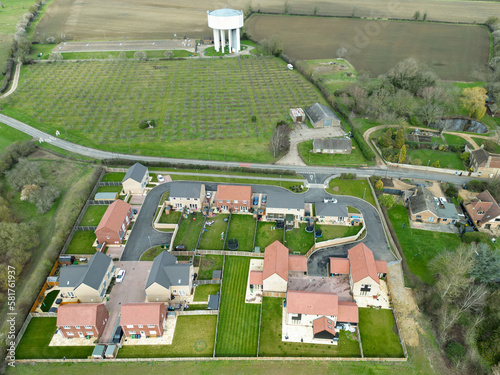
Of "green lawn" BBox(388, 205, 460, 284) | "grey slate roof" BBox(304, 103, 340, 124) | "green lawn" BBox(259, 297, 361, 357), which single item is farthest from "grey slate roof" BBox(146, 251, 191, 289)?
"grey slate roof" BBox(304, 103, 340, 124)

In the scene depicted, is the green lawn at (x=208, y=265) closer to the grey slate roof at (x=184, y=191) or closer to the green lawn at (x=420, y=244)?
the grey slate roof at (x=184, y=191)

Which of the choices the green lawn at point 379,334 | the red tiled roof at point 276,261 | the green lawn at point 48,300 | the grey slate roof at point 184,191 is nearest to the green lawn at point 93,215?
the grey slate roof at point 184,191

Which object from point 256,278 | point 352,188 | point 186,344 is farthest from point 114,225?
point 352,188

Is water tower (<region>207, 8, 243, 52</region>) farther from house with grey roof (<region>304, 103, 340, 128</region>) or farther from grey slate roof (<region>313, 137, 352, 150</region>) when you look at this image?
grey slate roof (<region>313, 137, 352, 150</region>)

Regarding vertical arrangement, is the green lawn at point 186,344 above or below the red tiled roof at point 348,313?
below

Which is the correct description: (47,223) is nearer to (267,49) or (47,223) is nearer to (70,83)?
(70,83)
